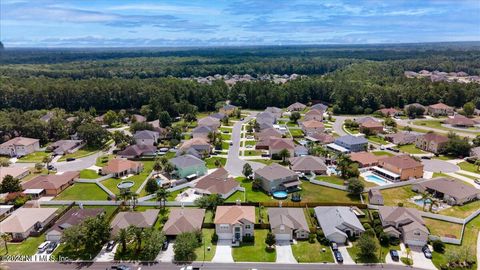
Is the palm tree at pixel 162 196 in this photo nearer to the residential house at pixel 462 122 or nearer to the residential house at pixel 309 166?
the residential house at pixel 309 166

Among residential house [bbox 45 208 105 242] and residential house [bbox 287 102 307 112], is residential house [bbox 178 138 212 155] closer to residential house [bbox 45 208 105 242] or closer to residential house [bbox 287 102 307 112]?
residential house [bbox 45 208 105 242]

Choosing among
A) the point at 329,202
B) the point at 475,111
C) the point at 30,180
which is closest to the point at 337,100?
the point at 475,111

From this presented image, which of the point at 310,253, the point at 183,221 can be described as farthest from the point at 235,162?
the point at 310,253

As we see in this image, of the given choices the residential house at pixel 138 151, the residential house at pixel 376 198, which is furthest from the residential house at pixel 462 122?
the residential house at pixel 138 151

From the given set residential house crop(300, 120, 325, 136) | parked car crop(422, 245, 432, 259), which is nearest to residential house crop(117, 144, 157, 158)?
residential house crop(300, 120, 325, 136)

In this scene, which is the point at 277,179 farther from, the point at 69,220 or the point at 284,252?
the point at 69,220

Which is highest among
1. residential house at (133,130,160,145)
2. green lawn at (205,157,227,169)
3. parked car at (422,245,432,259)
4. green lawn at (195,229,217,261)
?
residential house at (133,130,160,145)

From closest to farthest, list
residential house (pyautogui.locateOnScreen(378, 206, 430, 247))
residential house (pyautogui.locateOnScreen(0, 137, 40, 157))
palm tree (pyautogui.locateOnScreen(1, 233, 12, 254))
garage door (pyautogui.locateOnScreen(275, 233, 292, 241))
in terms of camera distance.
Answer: palm tree (pyautogui.locateOnScreen(1, 233, 12, 254)) < residential house (pyautogui.locateOnScreen(378, 206, 430, 247)) < garage door (pyautogui.locateOnScreen(275, 233, 292, 241)) < residential house (pyautogui.locateOnScreen(0, 137, 40, 157))
